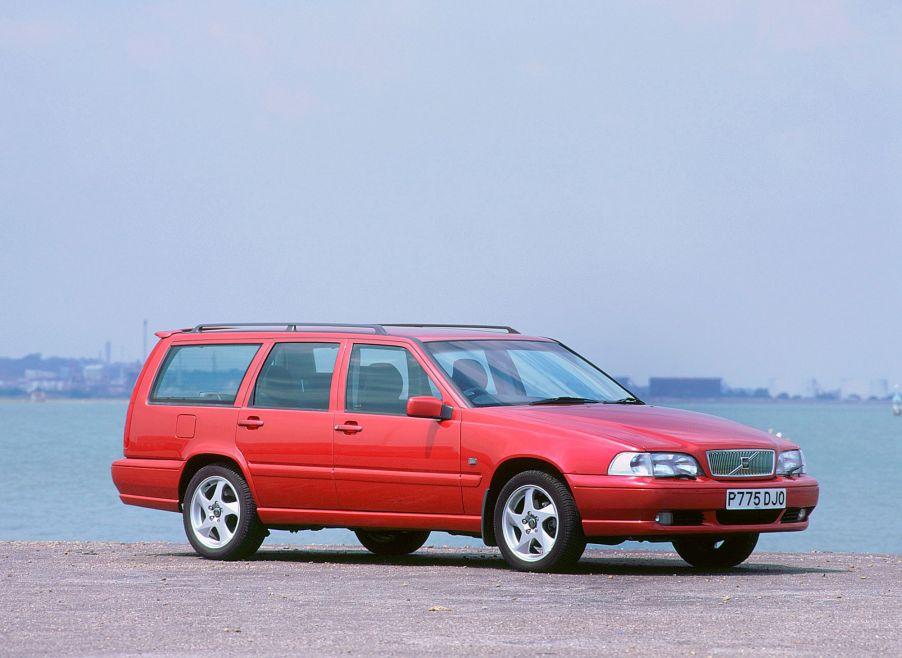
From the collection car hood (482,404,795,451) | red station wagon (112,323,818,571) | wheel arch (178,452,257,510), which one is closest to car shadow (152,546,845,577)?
red station wagon (112,323,818,571)

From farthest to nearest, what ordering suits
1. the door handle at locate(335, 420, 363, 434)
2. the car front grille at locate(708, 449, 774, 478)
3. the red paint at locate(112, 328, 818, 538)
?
the door handle at locate(335, 420, 363, 434) < the car front grille at locate(708, 449, 774, 478) < the red paint at locate(112, 328, 818, 538)

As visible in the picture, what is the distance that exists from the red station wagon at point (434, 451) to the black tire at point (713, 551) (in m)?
0.01

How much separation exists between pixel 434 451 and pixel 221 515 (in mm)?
2026

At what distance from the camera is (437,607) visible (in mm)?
9555

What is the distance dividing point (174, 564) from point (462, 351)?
259 centimetres

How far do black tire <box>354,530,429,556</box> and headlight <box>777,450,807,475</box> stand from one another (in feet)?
10.5

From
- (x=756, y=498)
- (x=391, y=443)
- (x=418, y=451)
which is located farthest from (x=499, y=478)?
(x=756, y=498)

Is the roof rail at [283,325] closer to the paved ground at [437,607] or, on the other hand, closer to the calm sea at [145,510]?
the paved ground at [437,607]

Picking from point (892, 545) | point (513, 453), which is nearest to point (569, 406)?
point (513, 453)

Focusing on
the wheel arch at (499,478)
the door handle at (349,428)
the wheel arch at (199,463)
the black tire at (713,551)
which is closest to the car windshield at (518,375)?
the wheel arch at (499,478)

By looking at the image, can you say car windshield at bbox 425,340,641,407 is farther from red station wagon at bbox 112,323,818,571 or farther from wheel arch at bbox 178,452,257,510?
wheel arch at bbox 178,452,257,510

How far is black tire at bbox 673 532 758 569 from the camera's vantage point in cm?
Result: 1259

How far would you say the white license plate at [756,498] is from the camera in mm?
11609

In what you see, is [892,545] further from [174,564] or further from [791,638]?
[791,638]
